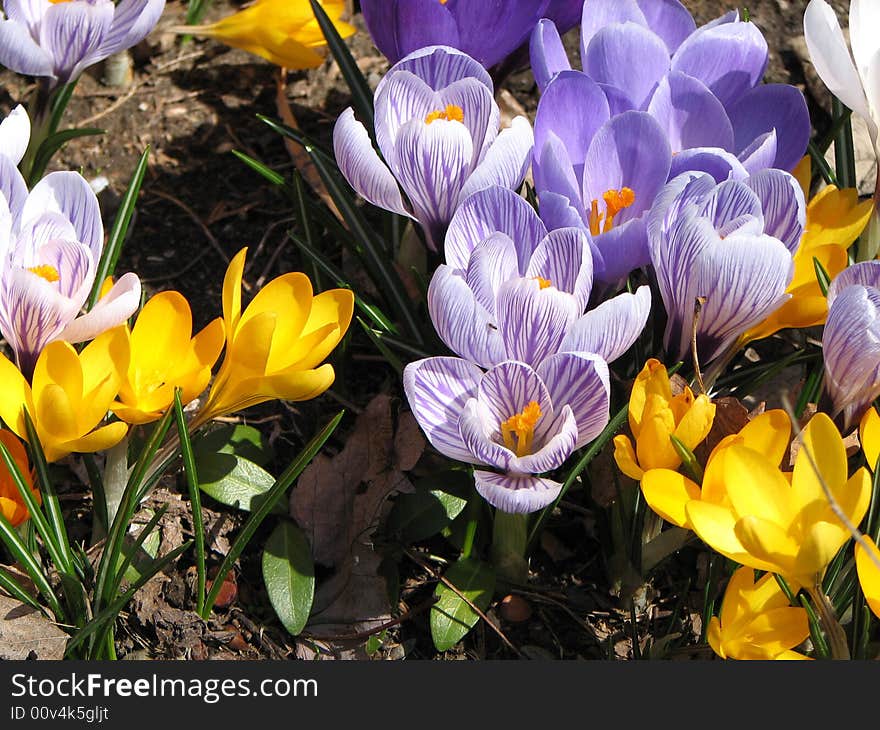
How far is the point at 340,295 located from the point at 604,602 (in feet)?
2.13

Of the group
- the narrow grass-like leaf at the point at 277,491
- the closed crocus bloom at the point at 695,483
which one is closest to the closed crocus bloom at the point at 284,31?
the narrow grass-like leaf at the point at 277,491

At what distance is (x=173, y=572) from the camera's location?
164 cm

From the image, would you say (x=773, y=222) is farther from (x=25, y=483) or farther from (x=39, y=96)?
(x=39, y=96)

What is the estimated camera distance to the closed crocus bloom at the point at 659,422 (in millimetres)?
1274

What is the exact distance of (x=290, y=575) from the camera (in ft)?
5.18

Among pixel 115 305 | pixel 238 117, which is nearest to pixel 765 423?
pixel 115 305

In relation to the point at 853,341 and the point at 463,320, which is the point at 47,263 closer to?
the point at 463,320

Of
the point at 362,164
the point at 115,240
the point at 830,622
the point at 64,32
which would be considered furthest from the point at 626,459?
the point at 64,32

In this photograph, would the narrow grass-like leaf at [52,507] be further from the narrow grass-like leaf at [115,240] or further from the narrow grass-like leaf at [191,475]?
the narrow grass-like leaf at [115,240]

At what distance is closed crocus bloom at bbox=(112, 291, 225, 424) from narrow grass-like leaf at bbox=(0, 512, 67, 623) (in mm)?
214

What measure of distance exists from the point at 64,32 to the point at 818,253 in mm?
1237

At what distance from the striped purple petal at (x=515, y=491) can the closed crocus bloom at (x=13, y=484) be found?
606 mm

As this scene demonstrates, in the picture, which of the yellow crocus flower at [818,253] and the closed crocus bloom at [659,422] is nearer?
the closed crocus bloom at [659,422]

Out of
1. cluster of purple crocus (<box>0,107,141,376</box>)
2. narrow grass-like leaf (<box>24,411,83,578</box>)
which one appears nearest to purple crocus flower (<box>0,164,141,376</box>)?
cluster of purple crocus (<box>0,107,141,376</box>)
